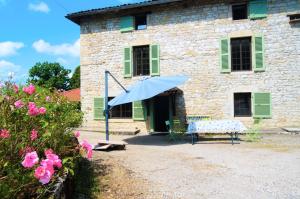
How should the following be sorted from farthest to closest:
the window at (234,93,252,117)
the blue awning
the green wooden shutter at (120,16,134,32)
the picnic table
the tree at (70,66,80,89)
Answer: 1. the tree at (70,66,80,89)
2. the green wooden shutter at (120,16,134,32)
3. the window at (234,93,252,117)
4. the blue awning
5. the picnic table

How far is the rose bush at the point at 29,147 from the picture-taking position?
6.72 ft

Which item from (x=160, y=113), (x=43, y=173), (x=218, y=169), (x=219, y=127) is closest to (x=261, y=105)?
(x=219, y=127)

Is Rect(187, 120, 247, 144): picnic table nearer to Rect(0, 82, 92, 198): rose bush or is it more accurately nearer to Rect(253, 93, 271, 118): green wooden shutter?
Rect(253, 93, 271, 118): green wooden shutter

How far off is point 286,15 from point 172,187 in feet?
33.5

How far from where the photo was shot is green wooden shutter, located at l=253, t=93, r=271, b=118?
12.2 meters

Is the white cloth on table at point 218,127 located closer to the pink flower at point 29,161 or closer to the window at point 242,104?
the window at point 242,104

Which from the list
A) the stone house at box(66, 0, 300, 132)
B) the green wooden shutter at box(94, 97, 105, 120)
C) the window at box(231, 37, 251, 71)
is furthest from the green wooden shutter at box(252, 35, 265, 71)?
the green wooden shutter at box(94, 97, 105, 120)


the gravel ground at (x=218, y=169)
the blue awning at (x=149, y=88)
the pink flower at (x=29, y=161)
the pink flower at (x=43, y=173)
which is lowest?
the gravel ground at (x=218, y=169)

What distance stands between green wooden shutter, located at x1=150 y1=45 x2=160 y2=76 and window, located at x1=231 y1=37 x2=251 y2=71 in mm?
3328

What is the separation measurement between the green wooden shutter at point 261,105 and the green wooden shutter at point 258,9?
3.31 metres

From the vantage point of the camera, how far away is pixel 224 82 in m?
12.8

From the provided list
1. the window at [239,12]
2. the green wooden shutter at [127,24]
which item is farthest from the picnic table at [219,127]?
the green wooden shutter at [127,24]

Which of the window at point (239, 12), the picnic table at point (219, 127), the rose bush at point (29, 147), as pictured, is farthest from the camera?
the window at point (239, 12)

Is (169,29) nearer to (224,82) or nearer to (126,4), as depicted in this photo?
(126,4)
